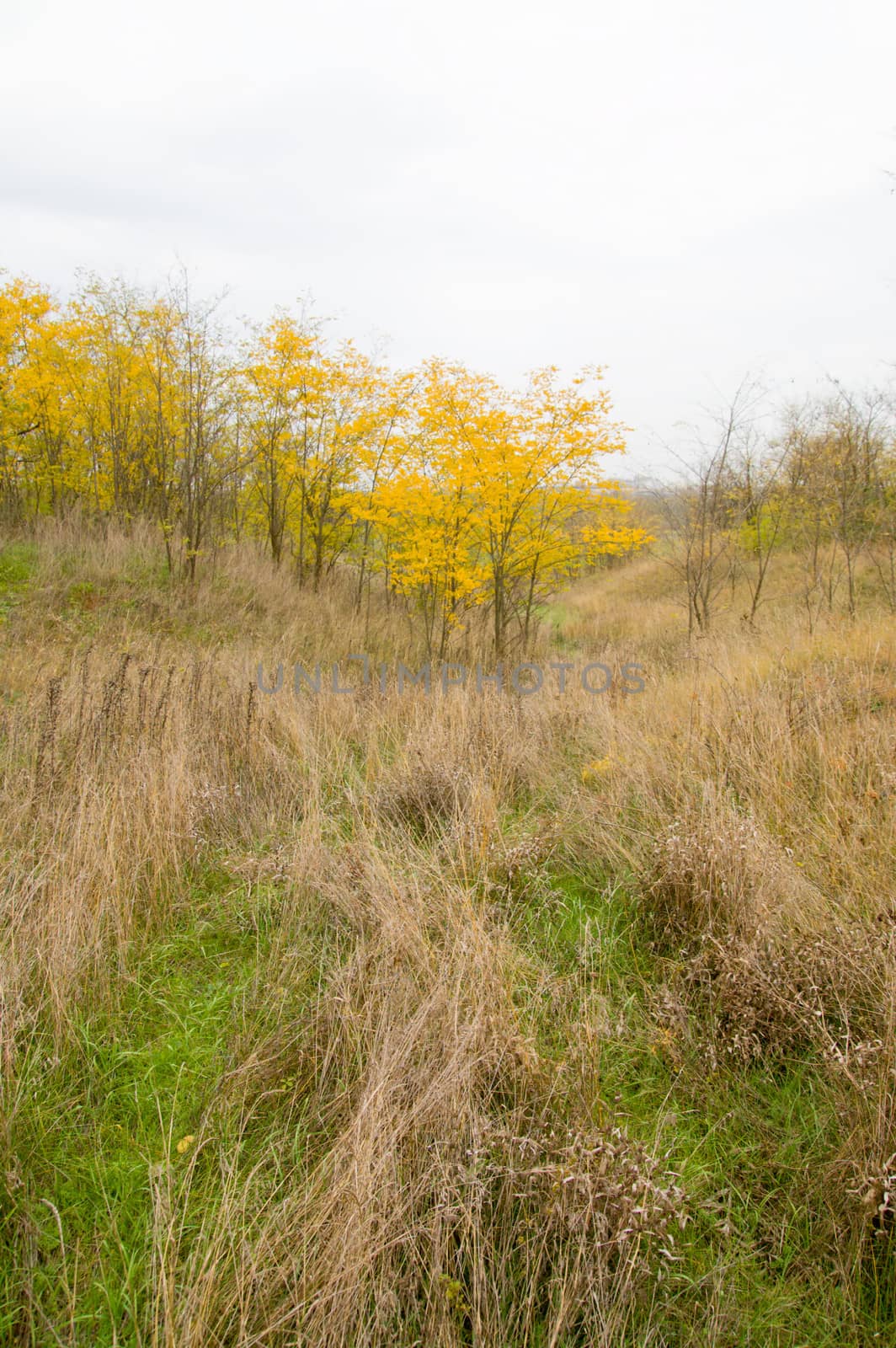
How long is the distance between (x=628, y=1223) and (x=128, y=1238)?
3.52ft

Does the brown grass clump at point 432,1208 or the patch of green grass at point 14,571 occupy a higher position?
the patch of green grass at point 14,571

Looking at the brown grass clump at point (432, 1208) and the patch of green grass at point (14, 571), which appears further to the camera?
the patch of green grass at point (14, 571)

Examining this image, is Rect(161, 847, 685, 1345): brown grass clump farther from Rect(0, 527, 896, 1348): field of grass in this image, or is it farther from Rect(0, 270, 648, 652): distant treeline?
Rect(0, 270, 648, 652): distant treeline

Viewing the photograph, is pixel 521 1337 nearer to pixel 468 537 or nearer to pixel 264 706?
pixel 264 706

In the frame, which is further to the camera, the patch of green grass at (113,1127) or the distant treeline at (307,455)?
the distant treeline at (307,455)

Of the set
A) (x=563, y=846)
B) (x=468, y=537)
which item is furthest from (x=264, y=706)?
(x=468, y=537)

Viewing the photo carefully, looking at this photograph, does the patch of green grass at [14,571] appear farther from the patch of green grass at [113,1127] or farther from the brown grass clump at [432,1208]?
the brown grass clump at [432,1208]

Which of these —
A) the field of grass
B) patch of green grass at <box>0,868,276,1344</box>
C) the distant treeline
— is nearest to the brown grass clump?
the field of grass

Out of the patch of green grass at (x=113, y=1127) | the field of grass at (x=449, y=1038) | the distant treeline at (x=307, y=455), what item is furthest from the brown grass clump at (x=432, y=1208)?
the distant treeline at (x=307, y=455)

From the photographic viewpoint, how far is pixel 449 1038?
174 centimetres

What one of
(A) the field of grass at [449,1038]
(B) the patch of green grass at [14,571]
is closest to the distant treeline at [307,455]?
(B) the patch of green grass at [14,571]

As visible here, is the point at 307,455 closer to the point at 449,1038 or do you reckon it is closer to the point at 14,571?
the point at 14,571

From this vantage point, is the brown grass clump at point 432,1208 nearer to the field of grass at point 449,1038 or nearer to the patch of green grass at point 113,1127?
the field of grass at point 449,1038

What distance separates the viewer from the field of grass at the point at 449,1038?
1.29 metres
